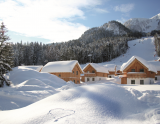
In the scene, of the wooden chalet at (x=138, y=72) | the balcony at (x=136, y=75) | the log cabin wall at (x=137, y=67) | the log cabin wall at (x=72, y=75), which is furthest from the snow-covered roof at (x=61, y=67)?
the balcony at (x=136, y=75)

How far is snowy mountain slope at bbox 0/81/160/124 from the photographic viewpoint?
19.2ft

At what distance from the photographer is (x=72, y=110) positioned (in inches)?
261

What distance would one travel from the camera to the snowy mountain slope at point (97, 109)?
19.2 ft

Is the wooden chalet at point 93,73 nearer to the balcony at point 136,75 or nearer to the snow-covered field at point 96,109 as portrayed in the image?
the balcony at point 136,75

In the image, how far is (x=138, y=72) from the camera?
A: 3089 cm

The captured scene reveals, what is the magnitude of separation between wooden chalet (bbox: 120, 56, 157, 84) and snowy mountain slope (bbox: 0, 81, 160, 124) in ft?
76.7

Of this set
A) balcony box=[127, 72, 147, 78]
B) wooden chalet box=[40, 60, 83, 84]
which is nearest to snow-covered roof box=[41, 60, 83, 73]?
wooden chalet box=[40, 60, 83, 84]

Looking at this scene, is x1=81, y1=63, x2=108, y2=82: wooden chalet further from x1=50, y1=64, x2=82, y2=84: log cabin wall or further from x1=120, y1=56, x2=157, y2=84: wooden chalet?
x1=120, y1=56, x2=157, y2=84: wooden chalet

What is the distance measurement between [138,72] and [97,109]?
27.5 meters

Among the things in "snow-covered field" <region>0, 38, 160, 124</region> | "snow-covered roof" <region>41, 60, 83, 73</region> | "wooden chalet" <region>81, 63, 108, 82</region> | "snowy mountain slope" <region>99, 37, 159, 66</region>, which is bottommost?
"wooden chalet" <region>81, 63, 108, 82</region>

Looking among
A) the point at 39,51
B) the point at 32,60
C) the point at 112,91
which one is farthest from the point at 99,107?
the point at 39,51

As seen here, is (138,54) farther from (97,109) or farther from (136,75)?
(97,109)

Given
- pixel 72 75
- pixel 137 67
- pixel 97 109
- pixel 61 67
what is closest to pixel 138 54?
pixel 137 67

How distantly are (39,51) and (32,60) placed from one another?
1062 centimetres
